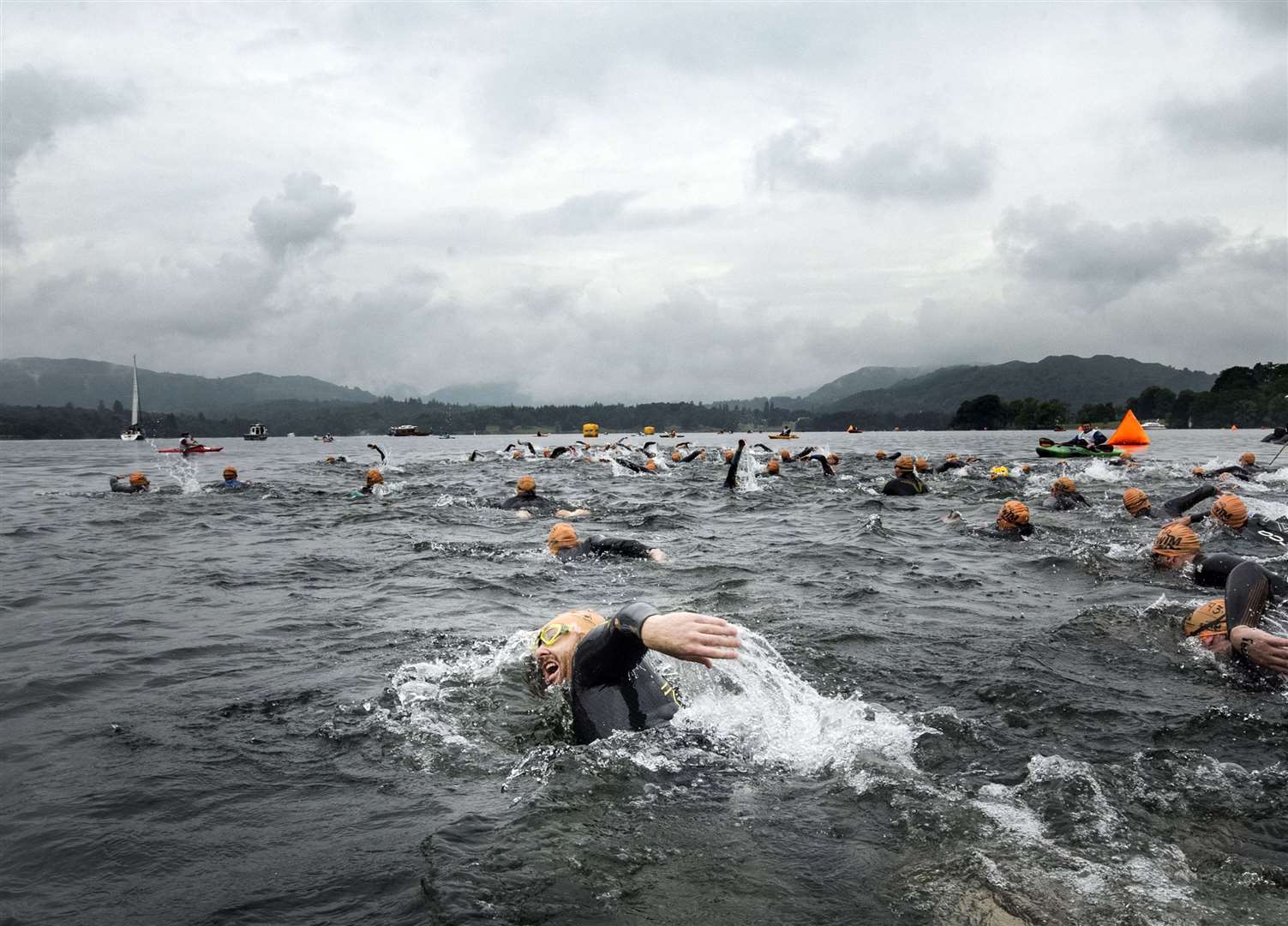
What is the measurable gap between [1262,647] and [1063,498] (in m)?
12.3

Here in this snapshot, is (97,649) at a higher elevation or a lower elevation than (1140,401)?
lower

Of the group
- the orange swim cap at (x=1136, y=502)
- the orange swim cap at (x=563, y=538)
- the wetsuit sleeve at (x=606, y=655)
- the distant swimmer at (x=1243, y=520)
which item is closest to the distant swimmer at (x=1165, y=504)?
the orange swim cap at (x=1136, y=502)

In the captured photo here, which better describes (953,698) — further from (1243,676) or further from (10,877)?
(10,877)

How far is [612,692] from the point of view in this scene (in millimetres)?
5109

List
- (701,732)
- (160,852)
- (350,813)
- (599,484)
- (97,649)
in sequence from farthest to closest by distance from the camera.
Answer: (599,484)
(97,649)
(701,732)
(350,813)
(160,852)

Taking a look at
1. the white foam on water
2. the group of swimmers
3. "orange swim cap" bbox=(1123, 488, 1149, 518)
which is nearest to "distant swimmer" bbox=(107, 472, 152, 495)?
the group of swimmers

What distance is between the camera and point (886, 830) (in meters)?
4.04

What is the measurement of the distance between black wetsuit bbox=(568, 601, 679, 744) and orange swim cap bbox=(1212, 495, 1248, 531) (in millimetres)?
10892

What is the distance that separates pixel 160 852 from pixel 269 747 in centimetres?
136

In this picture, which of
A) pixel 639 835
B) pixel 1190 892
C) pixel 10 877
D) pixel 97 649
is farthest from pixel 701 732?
pixel 97 649

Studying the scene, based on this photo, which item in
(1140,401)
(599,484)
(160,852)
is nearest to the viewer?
(160,852)

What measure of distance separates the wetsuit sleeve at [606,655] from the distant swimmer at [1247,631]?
489 centimetres

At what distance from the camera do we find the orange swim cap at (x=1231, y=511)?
11805 millimetres

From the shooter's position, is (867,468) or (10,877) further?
(867,468)
